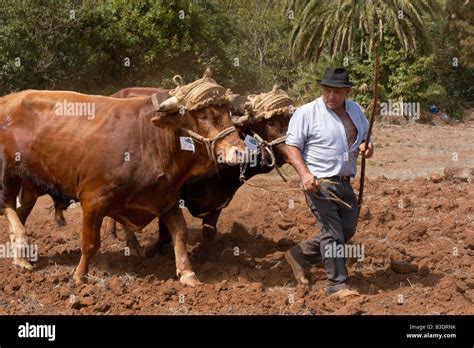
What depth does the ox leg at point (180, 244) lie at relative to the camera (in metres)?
7.62

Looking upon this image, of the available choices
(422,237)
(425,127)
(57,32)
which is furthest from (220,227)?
(425,127)

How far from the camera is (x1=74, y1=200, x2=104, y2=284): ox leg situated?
25.1 feet

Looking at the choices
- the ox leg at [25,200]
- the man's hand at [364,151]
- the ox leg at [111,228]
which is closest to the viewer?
the man's hand at [364,151]

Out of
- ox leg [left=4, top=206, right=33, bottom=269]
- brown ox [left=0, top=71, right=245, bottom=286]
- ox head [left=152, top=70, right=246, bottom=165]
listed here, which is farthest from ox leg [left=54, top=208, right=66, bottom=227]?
ox head [left=152, top=70, right=246, bottom=165]

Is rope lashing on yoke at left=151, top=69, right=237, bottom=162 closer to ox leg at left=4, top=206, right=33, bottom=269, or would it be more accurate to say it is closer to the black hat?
the black hat

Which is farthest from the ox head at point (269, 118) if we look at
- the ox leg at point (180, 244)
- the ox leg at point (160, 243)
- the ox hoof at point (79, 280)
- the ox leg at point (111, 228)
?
the ox leg at point (111, 228)

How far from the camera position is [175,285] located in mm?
7527

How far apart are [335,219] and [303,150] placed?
2.34 feet

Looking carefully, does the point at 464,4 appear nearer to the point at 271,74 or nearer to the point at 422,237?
the point at 271,74

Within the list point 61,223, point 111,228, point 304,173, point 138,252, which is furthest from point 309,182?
point 61,223

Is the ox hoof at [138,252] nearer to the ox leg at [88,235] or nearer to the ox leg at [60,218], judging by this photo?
the ox leg at [88,235]

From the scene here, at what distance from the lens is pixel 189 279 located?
7.58 metres

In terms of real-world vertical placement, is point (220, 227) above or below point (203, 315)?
above
